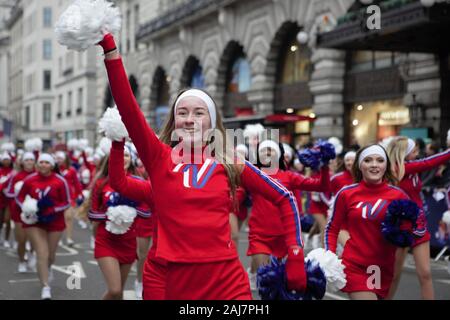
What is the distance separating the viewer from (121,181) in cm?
389

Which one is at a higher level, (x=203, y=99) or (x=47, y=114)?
(x=47, y=114)

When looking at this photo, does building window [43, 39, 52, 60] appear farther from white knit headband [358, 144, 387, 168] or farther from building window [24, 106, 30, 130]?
white knit headband [358, 144, 387, 168]

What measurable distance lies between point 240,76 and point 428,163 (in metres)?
20.2

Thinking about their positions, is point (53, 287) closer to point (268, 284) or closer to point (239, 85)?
point (268, 284)

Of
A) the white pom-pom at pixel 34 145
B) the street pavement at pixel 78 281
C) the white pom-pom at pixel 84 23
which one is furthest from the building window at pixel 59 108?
the white pom-pom at pixel 84 23

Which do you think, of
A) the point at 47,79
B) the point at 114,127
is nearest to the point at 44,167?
the point at 114,127

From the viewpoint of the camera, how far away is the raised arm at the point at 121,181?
373cm

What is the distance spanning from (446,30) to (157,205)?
A: 1234cm

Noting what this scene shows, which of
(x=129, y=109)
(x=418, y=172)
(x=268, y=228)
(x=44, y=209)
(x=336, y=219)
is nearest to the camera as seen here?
(x=129, y=109)

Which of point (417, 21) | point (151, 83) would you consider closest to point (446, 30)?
point (417, 21)

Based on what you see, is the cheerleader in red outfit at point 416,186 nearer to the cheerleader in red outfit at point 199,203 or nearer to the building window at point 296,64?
the cheerleader in red outfit at point 199,203

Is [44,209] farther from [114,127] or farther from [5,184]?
[114,127]

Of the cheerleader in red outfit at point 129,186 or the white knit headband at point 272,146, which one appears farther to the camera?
the white knit headband at point 272,146

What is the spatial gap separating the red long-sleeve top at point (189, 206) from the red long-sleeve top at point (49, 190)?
5.14 meters
